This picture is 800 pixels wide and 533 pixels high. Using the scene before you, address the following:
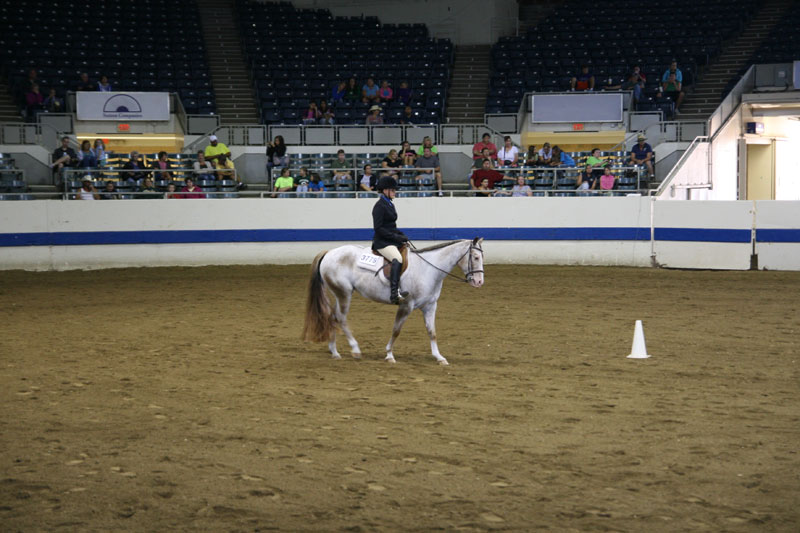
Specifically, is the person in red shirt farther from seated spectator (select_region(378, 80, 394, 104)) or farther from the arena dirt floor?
the arena dirt floor

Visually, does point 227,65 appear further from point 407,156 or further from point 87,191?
point 87,191

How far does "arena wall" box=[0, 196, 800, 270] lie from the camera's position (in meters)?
22.7

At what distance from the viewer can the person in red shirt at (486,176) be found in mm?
24828

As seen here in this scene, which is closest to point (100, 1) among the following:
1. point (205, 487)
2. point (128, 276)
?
point (128, 276)

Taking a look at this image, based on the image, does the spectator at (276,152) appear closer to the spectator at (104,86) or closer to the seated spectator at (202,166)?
the seated spectator at (202,166)

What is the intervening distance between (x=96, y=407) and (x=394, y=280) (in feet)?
13.5

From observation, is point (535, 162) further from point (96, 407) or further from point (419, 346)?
point (96, 407)

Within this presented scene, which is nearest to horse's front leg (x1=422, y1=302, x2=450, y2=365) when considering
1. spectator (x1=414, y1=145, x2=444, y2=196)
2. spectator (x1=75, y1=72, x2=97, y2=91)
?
spectator (x1=414, y1=145, x2=444, y2=196)

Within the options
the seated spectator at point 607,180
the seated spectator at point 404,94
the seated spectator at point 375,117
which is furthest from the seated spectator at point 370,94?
the seated spectator at point 607,180

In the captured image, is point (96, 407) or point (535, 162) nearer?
point (96, 407)

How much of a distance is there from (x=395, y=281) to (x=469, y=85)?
25.2 m

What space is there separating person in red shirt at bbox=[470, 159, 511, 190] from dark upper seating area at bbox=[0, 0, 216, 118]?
12174mm

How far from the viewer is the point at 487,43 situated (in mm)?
38719

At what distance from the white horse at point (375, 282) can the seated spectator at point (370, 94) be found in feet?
69.2
